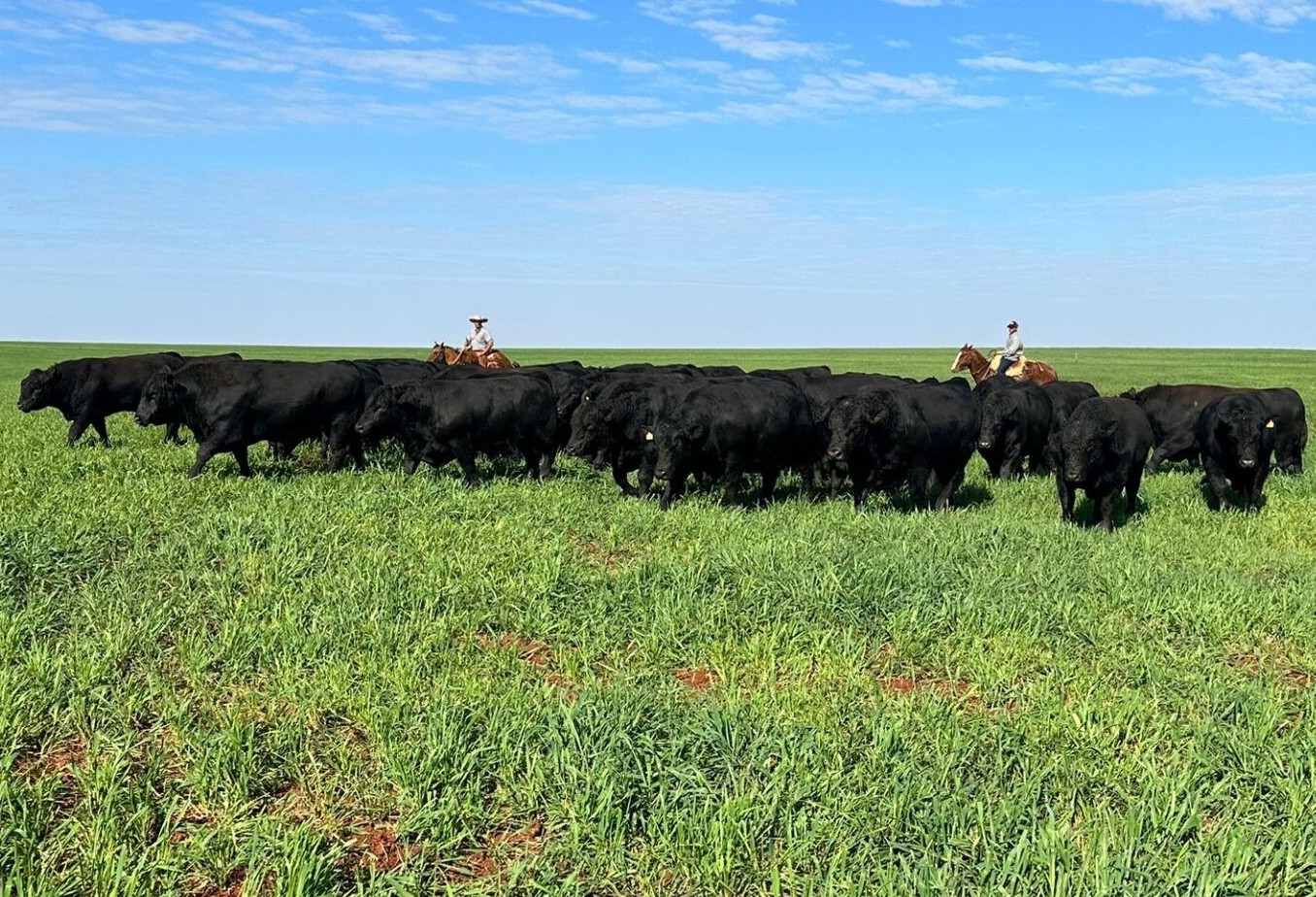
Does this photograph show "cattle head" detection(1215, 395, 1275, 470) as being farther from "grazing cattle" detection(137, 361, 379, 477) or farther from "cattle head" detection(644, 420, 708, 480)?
"grazing cattle" detection(137, 361, 379, 477)

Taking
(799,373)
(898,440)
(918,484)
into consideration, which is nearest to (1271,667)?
(898,440)

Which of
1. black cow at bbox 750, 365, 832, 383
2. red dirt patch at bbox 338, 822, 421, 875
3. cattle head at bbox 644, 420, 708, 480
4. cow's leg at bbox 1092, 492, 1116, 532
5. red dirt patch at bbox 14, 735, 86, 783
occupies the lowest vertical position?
red dirt patch at bbox 338, 822, 421, 875

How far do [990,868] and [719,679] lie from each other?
210 cm

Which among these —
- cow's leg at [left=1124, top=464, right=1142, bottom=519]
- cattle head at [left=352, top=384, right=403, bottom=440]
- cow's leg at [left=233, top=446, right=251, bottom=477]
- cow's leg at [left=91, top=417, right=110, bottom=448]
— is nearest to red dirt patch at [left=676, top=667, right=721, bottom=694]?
cow's leg at [left=1124, top=464, right=1142, bottom=519]

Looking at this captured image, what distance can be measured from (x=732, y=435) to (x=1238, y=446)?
→ 19.2 feet

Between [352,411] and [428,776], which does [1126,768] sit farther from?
[352,411]

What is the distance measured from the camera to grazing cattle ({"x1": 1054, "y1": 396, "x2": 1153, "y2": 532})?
10.9 m

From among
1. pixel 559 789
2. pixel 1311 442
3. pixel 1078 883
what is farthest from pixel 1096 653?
pixel 1311 442

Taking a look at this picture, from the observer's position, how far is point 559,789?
4578mm

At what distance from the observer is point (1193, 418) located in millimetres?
15367

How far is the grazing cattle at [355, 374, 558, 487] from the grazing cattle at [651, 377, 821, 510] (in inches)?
86.9

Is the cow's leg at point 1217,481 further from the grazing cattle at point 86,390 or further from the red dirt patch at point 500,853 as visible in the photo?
the grazing cattle at point 86,390

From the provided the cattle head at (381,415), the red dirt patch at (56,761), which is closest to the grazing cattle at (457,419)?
the cattle head at (381,415)

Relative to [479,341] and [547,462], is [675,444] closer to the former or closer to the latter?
[547,462]
